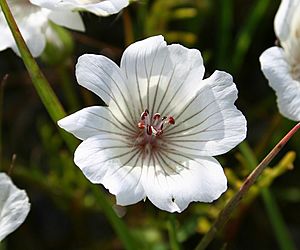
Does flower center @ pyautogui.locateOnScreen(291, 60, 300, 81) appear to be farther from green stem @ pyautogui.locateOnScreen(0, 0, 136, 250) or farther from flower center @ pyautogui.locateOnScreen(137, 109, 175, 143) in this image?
green stem @ pyautogui.locateOnScreen(0, 0, 136, 250)

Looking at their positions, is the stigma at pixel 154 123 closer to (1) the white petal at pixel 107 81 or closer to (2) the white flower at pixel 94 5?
(1) the white petal at pixel 107 81

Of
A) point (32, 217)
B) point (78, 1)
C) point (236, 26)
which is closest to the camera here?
point (78, 1)

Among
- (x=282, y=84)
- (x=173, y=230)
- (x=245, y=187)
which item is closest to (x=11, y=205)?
(x=173, y=230)

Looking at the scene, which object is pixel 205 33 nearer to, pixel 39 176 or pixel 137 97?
pixel 39 176

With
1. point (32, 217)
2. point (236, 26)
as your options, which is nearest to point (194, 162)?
point (32, 217)

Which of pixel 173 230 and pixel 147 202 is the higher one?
pixel 173 230

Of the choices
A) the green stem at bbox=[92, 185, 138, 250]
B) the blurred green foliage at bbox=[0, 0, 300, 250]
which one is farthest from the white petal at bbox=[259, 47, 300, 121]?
the green stem at bbox=[92, 185, 138, 250]

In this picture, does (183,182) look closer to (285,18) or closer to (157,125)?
(157,125)
